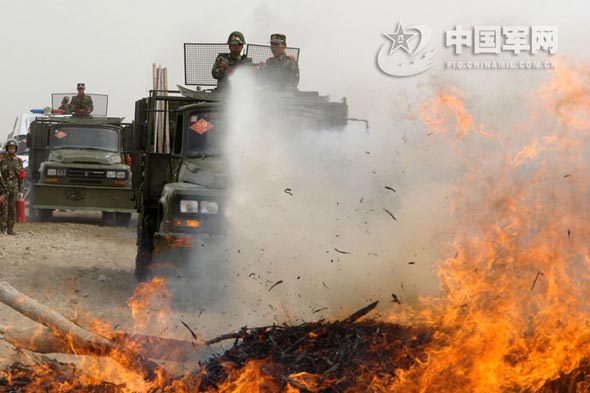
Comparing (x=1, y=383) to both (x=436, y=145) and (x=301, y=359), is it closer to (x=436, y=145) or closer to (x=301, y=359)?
(x=301, y=359)

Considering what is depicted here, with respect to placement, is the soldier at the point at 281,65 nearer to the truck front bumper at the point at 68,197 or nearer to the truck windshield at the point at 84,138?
the truck front bumper at the point at 68,197

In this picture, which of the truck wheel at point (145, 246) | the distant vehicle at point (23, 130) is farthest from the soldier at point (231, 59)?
the distant vehicle at point (23, 130)

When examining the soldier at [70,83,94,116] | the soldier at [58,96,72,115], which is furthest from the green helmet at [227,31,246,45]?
the soldier at [58,96,72,115]

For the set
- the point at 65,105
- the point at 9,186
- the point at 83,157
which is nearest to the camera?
the point at 9,186

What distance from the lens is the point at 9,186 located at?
16.7 m

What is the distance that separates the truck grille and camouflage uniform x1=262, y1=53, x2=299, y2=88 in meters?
8.51

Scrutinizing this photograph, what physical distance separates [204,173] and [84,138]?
1025 centimetres

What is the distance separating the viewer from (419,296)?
7.02 m

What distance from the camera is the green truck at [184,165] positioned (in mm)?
9164

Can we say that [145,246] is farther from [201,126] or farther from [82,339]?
[82,339]

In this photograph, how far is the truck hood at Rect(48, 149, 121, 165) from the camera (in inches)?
730

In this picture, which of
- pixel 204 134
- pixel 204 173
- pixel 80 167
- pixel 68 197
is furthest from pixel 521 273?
pixel 68 197

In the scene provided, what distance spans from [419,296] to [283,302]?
1.26 m

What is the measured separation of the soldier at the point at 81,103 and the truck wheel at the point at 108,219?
2817 millimetres
